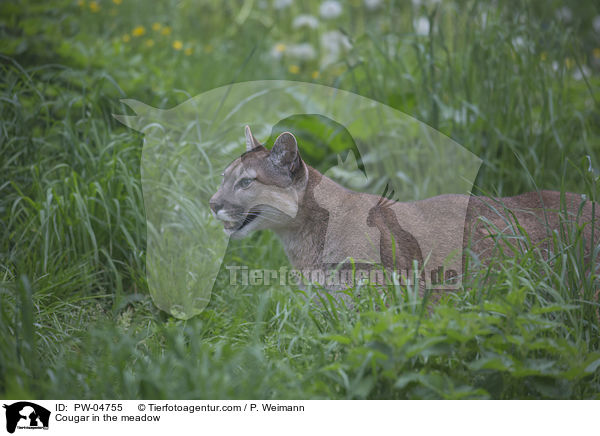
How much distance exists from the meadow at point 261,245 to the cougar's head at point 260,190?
52 cm

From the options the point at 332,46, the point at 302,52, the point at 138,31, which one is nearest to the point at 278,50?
the point at 302,52

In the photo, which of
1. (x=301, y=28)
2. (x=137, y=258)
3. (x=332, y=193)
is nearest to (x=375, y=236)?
(x=332, y=193)

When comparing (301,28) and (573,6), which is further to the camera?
(573,6)

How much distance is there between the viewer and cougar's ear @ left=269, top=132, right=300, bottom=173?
Result: 3088 millimetres

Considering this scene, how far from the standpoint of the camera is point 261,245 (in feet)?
15.0

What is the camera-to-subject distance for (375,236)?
3303 mm

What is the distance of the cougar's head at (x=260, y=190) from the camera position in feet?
10.5

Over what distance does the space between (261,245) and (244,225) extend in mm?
1296

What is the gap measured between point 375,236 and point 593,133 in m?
3.33

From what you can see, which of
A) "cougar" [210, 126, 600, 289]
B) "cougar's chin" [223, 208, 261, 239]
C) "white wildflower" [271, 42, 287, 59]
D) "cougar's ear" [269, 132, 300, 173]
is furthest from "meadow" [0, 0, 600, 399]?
"cougar's ear" [269, 132, 300, 173]

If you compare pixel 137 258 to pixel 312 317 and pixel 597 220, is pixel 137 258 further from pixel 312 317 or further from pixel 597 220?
pixel 597 220

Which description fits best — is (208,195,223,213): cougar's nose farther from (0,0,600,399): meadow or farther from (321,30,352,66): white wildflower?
(321,30,352,66): white wildflower
